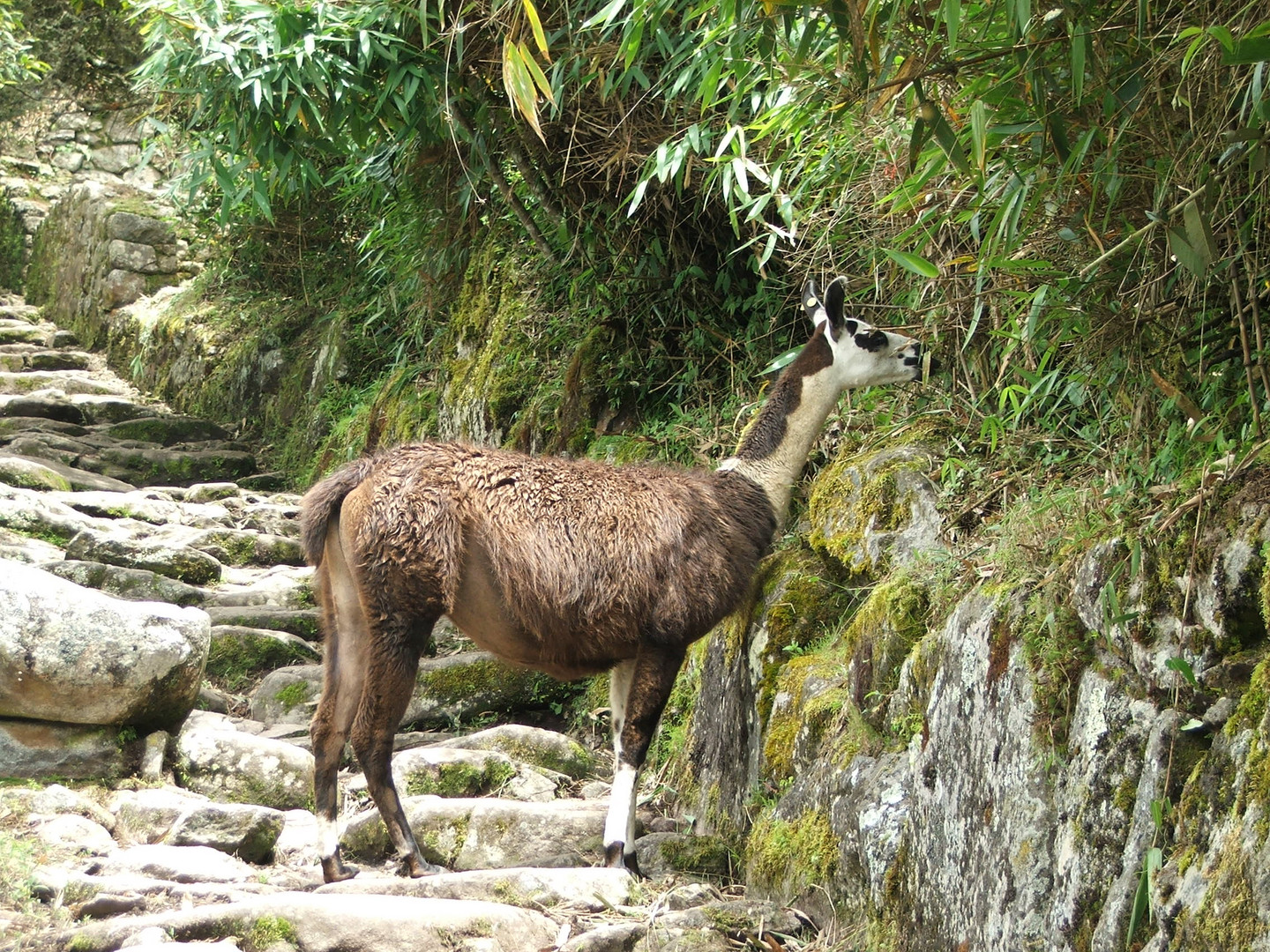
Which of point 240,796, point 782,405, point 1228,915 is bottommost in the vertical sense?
point 240,796

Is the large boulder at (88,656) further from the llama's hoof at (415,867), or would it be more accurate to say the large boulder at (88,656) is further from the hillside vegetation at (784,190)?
the hillside vegetation at (784,190)

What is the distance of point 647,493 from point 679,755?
5.00ft

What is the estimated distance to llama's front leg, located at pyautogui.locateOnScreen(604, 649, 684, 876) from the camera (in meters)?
5.28

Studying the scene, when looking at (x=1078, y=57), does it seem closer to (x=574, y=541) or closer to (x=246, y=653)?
(x=574, y=541)

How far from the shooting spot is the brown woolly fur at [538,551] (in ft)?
17.4

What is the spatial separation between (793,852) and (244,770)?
2946 millimetres

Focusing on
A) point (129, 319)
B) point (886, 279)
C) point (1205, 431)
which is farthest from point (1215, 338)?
point (129, 319)

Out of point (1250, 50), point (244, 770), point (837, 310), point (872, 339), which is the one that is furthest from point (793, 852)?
point (1250, 50)

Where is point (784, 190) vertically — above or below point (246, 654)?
above

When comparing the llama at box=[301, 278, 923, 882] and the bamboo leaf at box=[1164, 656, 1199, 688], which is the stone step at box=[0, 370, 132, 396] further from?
the bamboo leaf at box=[1164, 656, 1199, 688]

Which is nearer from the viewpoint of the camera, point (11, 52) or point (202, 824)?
point (202, 824)

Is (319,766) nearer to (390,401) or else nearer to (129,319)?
(390,401)

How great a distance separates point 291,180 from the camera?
7977 millimetres

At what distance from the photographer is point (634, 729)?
5539 mm
